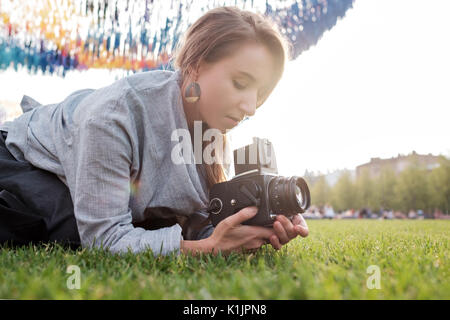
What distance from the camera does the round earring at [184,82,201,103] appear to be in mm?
2217

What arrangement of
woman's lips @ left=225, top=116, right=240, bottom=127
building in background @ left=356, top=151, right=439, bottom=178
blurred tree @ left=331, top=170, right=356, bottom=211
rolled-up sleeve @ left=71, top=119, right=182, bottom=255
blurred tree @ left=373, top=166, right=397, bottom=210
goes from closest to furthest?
rolled-up sleeve @ left=71, top=119, right=182, bottom=255, woman's lips @ left=225, top=116, right=240, bottom=127, building in background @ left=356, top=151, right=439, bottom=178, blurred tree @ left=373, top=166, right=397, bottom=210, blurred tree @ left=331, top=170, right=356, bottom=211

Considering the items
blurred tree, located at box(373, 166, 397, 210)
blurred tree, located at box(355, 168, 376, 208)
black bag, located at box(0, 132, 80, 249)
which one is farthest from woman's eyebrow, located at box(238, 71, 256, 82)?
blurred tree, located at box(355, 168, 376, 208)

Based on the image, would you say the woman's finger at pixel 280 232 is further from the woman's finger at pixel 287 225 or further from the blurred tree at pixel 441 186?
the blurred tree at pixel 441 186

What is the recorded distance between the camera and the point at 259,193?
2.10 metres

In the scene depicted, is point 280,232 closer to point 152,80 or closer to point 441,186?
point 152,80

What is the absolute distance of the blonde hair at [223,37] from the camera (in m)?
2.24

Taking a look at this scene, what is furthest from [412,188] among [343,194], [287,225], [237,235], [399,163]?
[237,235]

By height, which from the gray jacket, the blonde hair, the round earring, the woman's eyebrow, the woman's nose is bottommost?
the gray jacket

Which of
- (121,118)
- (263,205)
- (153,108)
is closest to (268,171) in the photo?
(263,205)

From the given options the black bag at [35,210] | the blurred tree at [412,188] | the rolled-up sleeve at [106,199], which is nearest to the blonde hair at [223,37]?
the rolled-up sleeve at [106,199]

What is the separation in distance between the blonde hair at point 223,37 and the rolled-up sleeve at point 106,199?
0.70m

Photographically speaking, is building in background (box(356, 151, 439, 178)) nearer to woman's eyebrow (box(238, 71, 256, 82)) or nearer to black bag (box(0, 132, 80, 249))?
woman's eyebrow (box(238, 71, 256, 82))

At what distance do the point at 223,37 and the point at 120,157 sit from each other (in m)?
0.95

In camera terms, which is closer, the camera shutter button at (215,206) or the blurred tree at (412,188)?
the camera shutter button at (215,206)
